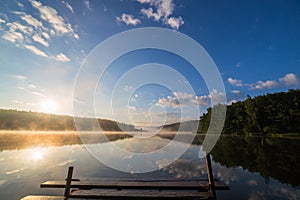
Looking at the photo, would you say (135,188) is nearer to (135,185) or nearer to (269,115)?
(135,185)

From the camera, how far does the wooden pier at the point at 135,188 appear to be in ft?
28.3

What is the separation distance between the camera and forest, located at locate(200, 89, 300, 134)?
227 ft

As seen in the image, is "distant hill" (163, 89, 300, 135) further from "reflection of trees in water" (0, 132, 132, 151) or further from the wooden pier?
the wooden pier

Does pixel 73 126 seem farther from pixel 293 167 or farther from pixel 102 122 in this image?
pixel 293 167

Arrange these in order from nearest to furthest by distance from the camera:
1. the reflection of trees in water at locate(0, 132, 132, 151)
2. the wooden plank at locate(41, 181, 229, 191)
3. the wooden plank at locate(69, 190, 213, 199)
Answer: the wooden plank at locate(69, 190, 213, 199), the wooden plank at locate(41, 181, 229, 191), the reflection of trees in water at locate(0, 132, 132, 151)

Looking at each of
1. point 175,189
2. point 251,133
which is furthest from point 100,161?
point 251,133

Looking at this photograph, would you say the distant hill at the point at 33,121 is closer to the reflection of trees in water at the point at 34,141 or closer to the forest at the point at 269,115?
the reflection of trees in water at the point at 34,141

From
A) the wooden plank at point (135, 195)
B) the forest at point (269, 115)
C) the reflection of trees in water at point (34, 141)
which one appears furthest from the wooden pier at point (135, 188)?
the forest at point (269, 115)

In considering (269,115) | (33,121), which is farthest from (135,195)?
(33,121)

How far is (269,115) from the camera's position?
2945 inches

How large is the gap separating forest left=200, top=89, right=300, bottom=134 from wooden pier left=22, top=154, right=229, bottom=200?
76.6 meters

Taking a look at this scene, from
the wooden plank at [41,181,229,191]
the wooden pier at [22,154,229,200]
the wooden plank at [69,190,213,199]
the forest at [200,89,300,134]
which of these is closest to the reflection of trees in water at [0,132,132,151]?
the wooden plank at [41,181,229,191]

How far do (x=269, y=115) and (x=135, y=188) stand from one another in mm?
82407

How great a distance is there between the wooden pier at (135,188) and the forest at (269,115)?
251 feet
